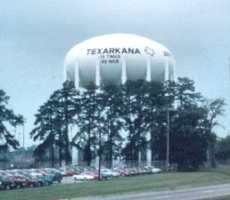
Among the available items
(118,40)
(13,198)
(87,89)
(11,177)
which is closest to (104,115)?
(87,89)

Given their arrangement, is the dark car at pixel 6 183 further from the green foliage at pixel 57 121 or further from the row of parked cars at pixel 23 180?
the green foliage at pixel 57 121

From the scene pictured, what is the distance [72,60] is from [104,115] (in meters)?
8.14

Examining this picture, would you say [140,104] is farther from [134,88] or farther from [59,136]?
[59,136]

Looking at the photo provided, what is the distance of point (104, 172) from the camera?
78.9 metres

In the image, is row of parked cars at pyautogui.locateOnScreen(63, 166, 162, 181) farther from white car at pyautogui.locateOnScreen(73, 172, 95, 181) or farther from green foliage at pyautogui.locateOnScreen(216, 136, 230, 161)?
green foliage at pyautogui.locateOnScreen(216, 136, 230, 161)

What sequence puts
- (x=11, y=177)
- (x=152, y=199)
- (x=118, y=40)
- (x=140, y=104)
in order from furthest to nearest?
1. (x=140, y=104)
2. (x=118, y=40)
3. (x=11, y=177)
4. (x=152, y=199)

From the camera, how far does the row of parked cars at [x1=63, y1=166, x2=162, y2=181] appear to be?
246ft

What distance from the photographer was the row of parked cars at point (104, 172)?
75125mm

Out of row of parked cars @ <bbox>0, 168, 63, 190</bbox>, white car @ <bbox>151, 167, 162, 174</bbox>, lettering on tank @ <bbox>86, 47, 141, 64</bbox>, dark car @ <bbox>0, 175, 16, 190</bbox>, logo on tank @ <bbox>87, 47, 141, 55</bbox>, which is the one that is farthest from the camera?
logo on tank @ <bbox>87, 47, 141, 55</bbox>

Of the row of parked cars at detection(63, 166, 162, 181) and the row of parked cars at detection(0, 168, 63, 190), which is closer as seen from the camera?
the row of parked cars at detection(0, 168, 63, 190)

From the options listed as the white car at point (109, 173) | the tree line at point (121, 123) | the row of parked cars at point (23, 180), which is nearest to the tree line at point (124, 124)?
the tree line at point (121, 123)

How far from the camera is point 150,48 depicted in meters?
93.9

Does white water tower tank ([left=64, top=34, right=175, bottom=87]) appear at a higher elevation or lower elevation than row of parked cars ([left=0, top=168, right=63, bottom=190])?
higher

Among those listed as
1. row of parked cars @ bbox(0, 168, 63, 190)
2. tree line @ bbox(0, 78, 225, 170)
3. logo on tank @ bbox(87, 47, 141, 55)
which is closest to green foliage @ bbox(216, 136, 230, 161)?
tree line @ bbox(0, 78, 225, 170)
